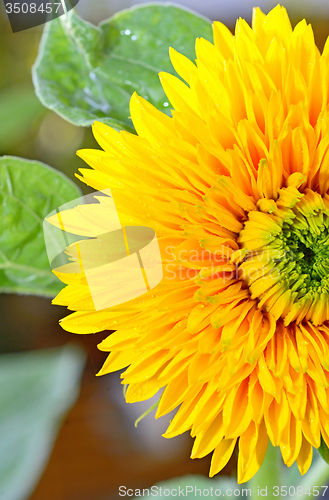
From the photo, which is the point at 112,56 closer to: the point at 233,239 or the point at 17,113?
the point at 17,113

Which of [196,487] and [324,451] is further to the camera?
[196,487]

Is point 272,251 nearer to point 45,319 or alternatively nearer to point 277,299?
point 277,299

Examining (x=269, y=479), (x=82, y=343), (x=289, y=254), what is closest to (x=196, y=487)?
(x=269, y=479)

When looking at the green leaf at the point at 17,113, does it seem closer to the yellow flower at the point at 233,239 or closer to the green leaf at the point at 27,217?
the green leaf at the point at 27,217

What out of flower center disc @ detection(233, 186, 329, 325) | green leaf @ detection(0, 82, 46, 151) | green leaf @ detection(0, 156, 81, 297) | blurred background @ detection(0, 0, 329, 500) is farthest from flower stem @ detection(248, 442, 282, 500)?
green leaf @ detection(0, 82, 46, 151)

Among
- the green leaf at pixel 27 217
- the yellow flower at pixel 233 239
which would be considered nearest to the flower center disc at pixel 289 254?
the yellow flower at pixel 233 239

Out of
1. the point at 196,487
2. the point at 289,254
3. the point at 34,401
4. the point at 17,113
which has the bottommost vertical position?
the point at 196,487
